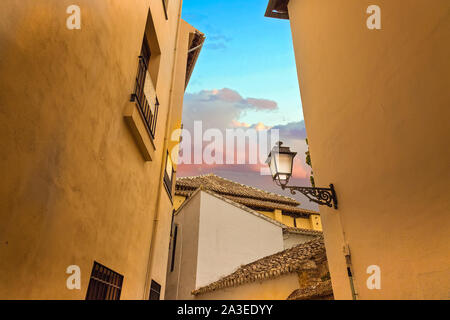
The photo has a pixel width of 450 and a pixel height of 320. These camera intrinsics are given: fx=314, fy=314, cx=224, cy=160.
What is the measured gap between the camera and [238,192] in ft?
72.6

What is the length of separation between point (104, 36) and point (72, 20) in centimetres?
81

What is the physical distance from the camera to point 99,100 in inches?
135

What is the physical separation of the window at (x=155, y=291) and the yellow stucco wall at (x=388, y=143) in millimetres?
3655

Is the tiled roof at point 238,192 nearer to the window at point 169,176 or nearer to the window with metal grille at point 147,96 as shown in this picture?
the window at point 169,176

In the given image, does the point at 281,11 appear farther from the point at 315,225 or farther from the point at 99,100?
the point at 315,225

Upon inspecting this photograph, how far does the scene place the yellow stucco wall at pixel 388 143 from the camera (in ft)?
9.06

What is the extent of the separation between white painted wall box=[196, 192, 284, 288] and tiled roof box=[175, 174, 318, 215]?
4.63 m

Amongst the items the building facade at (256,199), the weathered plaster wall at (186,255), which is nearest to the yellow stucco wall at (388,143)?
the weathered plaster wall at (186,255)

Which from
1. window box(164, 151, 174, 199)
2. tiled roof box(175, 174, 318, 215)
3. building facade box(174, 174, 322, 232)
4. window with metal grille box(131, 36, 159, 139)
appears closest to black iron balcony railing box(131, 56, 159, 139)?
window with metal grille box(131, 36, 159, 139)

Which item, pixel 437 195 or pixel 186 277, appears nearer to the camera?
pixel 437 195

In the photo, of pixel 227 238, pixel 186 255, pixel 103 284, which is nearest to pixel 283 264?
pixel 227 238

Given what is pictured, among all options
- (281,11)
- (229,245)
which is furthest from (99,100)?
(229,245)

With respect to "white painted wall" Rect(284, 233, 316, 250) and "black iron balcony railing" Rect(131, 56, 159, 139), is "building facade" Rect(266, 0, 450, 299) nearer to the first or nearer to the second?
"black iron balcony railing" Rect(131, 56, 159, 139)
